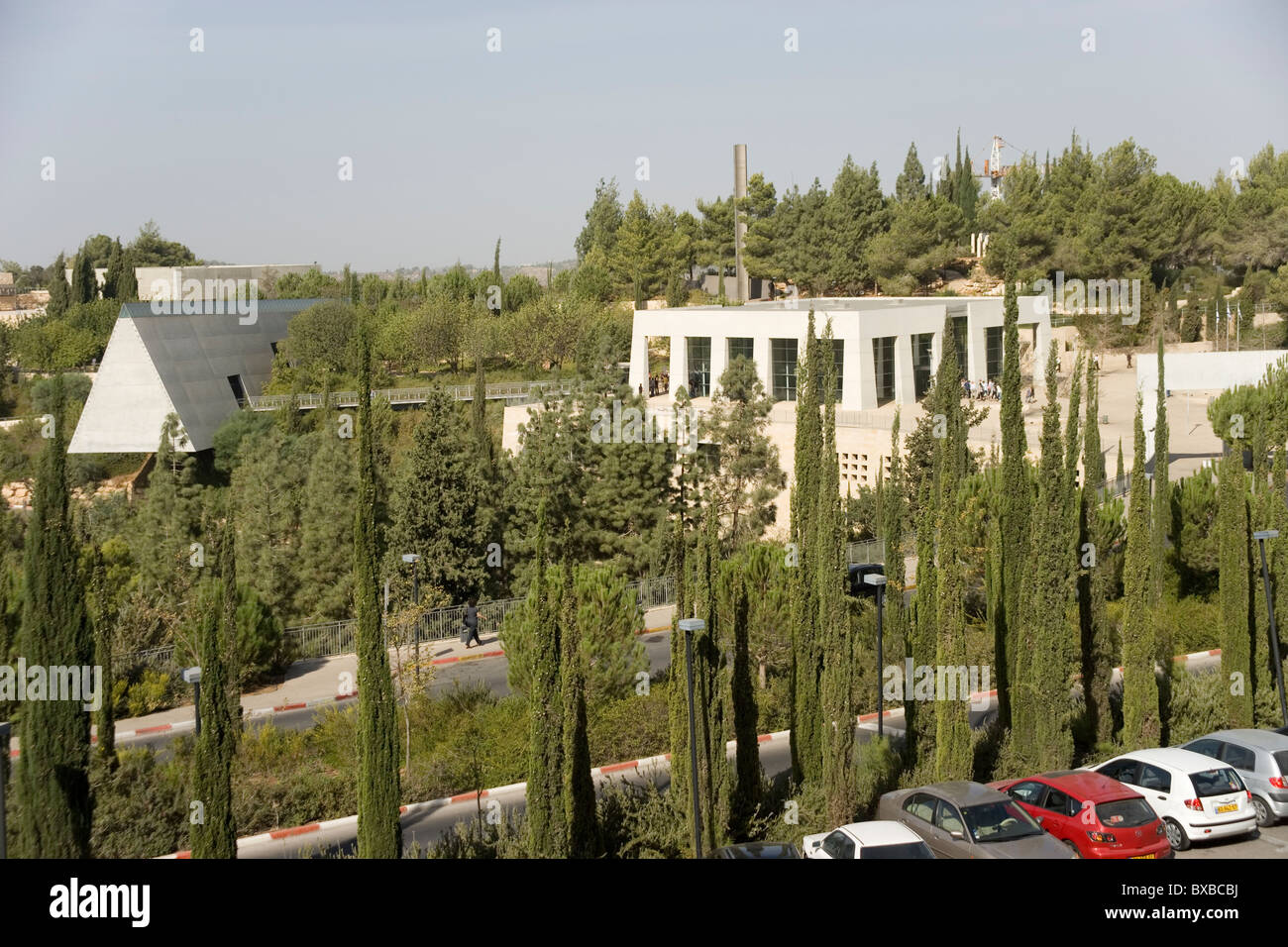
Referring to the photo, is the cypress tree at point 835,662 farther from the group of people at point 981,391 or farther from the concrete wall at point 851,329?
the group of people at point 981,391

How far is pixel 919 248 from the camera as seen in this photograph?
6162 centimetres

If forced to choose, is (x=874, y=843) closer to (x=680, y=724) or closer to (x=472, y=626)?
(x=680, y=724)

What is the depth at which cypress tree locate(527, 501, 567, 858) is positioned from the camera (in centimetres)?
1207

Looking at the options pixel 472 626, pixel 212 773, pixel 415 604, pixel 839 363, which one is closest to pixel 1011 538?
pixel 415 604

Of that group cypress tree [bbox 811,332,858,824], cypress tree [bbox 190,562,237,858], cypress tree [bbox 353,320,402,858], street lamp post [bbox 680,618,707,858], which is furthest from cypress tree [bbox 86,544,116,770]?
cypress tree [bbox 811,332,858,824]

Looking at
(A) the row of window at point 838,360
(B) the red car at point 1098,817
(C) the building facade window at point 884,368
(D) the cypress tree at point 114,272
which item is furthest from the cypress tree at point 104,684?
(D) the cypress tree at point 114,272

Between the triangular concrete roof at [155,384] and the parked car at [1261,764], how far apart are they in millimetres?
34326

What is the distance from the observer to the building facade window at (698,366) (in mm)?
40094

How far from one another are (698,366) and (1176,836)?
98.4ft

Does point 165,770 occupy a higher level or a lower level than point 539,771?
lower

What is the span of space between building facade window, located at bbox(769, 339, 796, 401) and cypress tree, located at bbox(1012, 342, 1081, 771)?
21.7 meters

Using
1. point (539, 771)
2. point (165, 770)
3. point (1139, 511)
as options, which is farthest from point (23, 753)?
point (1139, 511)
